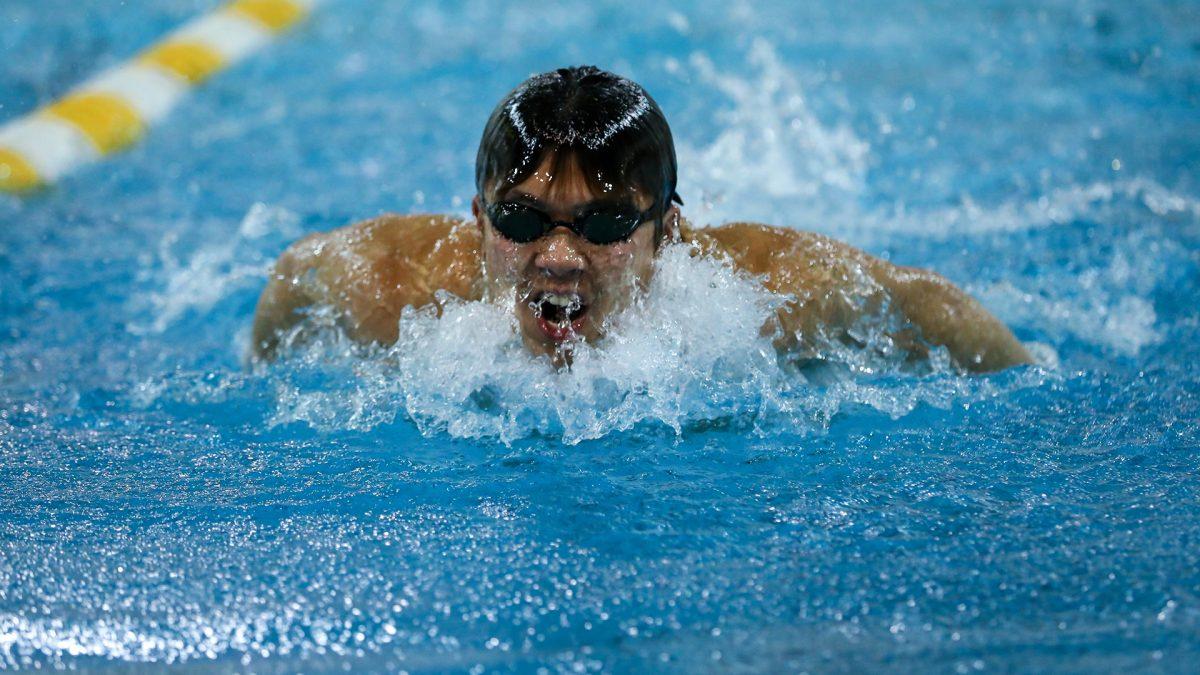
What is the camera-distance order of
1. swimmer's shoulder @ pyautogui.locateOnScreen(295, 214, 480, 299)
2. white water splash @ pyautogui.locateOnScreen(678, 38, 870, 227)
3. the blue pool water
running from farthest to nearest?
white water splash @ pyautogui.locateOnScreen(678, 38, 870, 227), swimmer's shoulder @ pyautogui.locateOnScreen(295, 214, 480, 299), the blue pool water

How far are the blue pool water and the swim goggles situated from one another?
197mm

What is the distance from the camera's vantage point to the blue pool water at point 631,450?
188 cm

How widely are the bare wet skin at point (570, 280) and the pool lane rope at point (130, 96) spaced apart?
2.06 metres

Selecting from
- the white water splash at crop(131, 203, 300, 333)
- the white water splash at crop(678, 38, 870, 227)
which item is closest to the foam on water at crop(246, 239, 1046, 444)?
the white water splash at crop(131, 203, 300, 333)

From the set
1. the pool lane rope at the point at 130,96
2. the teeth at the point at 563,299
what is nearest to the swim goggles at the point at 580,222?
the teeth at the point at 563,299

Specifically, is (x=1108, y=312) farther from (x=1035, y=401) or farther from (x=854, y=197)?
(x=854, y=197)

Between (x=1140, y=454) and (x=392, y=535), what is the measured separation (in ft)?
4.32

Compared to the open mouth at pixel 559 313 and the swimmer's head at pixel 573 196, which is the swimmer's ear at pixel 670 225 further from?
the open mouth at pixel 559 313

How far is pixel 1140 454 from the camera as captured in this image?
7.73 ft

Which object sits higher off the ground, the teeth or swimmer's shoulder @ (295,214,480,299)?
swimmer's shoulder @ (295,214,480,299)

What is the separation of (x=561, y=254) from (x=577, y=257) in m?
0.03

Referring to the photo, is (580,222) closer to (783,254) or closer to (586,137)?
(586,137)

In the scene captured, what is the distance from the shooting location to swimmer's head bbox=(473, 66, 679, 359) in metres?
2.36

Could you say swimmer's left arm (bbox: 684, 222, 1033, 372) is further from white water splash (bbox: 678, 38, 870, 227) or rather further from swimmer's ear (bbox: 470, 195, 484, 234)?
white water splash (bbox: 678, 38, 870, 227)
